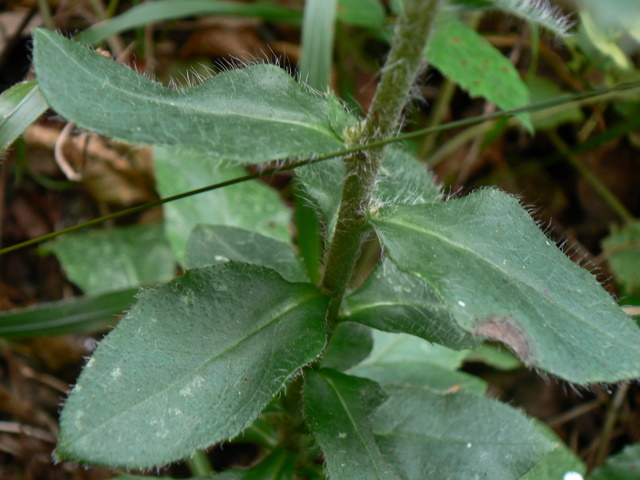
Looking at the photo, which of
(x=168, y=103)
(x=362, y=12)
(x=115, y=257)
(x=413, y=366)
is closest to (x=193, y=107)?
(x=168, y=103)

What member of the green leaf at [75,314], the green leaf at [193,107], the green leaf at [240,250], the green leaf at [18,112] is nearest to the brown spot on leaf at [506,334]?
the green leaf at [193,107]

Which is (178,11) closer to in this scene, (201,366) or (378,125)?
(378,125)

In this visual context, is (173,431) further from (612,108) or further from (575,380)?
(612,108)

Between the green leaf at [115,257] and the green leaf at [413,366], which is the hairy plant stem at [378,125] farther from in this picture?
the green leaf at [115,257]

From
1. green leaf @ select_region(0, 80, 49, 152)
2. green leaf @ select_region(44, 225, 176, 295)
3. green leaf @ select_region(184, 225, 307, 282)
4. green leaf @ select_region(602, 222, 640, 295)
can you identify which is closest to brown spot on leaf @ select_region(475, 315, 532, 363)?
green leaf @ select_region(184, 225, 307, 282)

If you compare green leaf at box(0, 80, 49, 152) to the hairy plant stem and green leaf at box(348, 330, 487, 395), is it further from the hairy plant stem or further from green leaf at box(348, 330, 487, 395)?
green leaf at box(348, 330, 487, 395)
